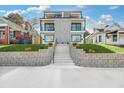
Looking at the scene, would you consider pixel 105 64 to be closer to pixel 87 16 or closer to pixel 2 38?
pixel 87 16

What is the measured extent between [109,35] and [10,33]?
13.8ft

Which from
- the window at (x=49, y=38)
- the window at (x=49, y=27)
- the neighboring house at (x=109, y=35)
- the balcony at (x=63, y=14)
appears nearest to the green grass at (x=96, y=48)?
the neighboring house at (x=109, y=35)

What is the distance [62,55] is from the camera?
10820mm

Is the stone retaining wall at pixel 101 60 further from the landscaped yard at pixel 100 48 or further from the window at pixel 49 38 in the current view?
the window at pixel 49 38

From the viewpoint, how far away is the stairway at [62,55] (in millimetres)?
9727

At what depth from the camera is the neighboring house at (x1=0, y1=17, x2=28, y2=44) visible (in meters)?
10.5

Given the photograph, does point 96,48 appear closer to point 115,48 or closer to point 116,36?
point 115,48

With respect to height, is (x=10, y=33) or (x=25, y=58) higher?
(x=10, y=33)

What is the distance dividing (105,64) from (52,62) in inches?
82.6

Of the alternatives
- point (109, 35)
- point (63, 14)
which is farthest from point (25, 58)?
point (109, 35)

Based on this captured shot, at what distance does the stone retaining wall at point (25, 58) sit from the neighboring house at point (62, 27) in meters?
1.49

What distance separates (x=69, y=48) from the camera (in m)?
11.0

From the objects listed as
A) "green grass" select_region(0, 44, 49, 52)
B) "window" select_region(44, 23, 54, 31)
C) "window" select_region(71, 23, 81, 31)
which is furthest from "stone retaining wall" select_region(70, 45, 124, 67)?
"window" select_region(44, 23, 54, 31)
